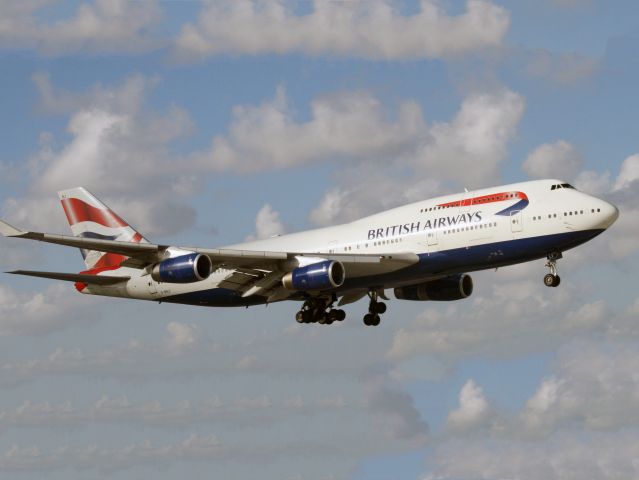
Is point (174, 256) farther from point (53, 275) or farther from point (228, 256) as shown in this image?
point (53, 275)

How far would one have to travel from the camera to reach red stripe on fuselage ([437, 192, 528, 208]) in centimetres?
5209

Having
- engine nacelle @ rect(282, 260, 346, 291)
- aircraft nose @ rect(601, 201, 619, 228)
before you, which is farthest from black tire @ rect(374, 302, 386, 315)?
aircraft nose @ rect(601, 201, 619, 228)

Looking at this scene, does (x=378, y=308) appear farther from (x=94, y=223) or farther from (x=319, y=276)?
(x=94, y=223)

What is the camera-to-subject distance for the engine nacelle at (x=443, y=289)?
200 feet

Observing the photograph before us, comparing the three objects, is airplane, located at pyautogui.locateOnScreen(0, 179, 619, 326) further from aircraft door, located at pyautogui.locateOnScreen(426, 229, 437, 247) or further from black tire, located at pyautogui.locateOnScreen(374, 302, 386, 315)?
black tire, located at pyautogui.locateOnScreen(374, 302, 386, 315)

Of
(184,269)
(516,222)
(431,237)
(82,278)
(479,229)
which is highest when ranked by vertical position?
(82,278)

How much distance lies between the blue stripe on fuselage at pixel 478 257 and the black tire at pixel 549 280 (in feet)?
3.38

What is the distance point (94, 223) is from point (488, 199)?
2533 centimetres

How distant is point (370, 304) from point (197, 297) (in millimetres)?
9801

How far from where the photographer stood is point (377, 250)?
55156 mm

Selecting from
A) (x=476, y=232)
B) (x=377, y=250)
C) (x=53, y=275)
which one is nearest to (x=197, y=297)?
(x=53, y=275)

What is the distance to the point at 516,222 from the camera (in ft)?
169

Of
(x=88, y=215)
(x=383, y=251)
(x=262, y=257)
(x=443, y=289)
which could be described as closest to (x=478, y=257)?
(x=383, y=251)

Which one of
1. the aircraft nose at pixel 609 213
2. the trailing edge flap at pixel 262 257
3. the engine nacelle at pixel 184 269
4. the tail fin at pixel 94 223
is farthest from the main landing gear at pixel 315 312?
the aircraft nose at pixel 609 213
